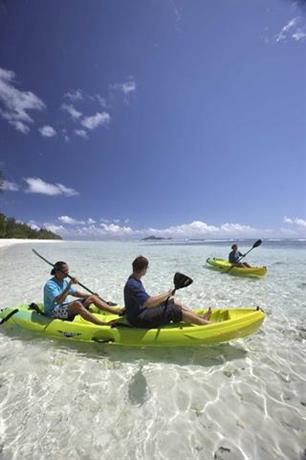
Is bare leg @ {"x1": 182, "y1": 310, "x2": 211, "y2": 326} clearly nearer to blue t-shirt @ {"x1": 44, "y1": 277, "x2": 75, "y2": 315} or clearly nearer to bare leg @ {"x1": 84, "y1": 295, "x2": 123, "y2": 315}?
bare leg @ {"x1": 84, "y1": 295, "x2": 123, "y2": 315}

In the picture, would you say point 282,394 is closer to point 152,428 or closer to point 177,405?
point 177,405

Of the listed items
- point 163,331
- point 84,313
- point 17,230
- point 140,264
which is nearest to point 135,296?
point 140,264

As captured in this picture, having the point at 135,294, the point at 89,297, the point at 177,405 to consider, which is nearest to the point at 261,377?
the point at 177,405

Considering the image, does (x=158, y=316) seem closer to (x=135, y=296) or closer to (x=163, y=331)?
(x=163, y=331)

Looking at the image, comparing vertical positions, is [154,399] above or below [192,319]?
below

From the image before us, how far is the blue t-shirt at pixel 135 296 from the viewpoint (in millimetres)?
5051

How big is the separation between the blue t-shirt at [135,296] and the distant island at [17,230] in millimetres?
64077

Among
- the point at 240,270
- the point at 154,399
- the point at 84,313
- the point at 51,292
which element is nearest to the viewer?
the point at 154,399

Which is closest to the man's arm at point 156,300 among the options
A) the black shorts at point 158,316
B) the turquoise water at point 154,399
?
the black shorts at point 158,316

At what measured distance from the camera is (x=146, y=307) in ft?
17.1

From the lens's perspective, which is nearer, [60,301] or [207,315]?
[207,315]

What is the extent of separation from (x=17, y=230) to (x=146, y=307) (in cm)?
A: 7520

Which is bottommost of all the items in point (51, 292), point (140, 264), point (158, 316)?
point (158, 316)

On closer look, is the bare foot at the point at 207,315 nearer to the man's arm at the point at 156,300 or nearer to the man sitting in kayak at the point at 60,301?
the man's arm at the point at 156,300
